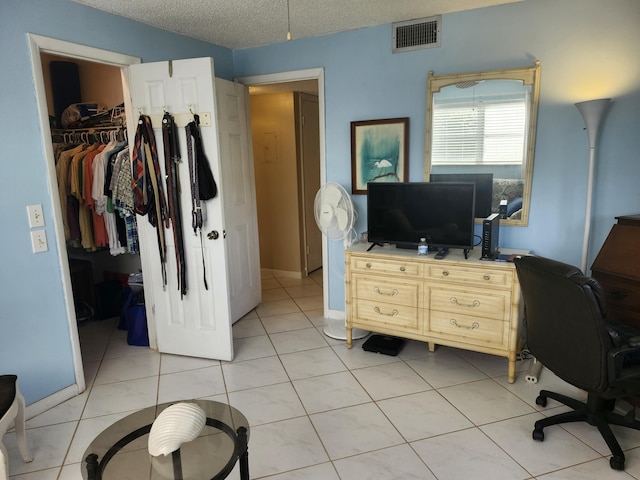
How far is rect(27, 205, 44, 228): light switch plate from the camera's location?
2395mm

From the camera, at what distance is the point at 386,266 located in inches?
117

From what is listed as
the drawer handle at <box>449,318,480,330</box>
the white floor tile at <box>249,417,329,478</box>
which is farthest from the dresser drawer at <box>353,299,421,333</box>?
the white floor tile at <box>249,417,329,478</box>

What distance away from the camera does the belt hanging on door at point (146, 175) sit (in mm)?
2906

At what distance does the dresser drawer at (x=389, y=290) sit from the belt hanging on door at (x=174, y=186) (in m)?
1.28

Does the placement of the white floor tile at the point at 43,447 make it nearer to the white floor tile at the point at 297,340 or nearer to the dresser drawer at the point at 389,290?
the white floor tile at the point at 297,340

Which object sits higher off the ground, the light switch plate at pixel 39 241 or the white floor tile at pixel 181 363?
the light switch plate at pixel 39 241

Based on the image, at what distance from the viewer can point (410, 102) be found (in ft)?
10.6

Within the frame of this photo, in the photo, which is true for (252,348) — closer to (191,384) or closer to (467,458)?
(191,384)

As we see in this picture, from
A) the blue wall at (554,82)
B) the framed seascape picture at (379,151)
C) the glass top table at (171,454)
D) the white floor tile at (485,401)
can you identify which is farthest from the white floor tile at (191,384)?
the blue wall at (554,82)

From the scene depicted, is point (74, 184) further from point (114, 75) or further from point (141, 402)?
point (141, 402)

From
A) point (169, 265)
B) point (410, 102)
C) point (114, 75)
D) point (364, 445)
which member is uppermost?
point (114, 75)

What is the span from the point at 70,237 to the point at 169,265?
109cm

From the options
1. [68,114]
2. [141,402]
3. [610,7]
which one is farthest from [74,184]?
[610,7]

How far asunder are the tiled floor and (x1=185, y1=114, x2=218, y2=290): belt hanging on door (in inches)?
45.5
